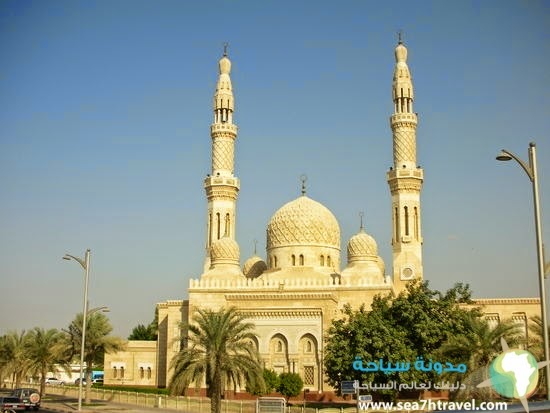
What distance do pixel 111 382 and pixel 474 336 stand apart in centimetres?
2815

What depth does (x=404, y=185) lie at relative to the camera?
41.5 m

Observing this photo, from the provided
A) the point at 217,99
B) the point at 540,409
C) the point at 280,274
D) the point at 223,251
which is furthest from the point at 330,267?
the point at 540,409

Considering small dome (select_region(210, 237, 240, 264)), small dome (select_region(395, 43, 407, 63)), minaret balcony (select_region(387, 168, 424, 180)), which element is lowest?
small dome (select_region(210, 237, 240, 264))

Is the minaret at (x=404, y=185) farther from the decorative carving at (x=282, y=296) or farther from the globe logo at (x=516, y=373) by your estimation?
the globe logo at (x=516, y=373)

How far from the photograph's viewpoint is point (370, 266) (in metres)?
40.9

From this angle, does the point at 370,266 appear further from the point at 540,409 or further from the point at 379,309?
the point at 540,409

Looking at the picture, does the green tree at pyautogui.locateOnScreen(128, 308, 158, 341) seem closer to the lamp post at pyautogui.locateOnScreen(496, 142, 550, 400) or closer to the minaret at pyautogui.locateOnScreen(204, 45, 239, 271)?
the minaret at pyautogui.locateOnScreen(204, 45, 239, 271)

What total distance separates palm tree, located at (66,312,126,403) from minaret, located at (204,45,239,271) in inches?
397

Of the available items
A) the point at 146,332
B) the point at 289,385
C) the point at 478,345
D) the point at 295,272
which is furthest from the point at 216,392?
the point at 146,332

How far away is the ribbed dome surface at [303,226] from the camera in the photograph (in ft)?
145

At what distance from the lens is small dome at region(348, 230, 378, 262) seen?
4200 centimetres

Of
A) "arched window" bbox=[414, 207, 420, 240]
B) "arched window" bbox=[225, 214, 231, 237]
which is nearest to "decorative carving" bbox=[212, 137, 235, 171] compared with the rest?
"arched window" bbox=[225, 214, 231, 237]

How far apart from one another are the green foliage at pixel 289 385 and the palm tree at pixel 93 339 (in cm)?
806

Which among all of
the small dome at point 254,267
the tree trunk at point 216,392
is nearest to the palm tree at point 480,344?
the tree trunk at point 216,392
